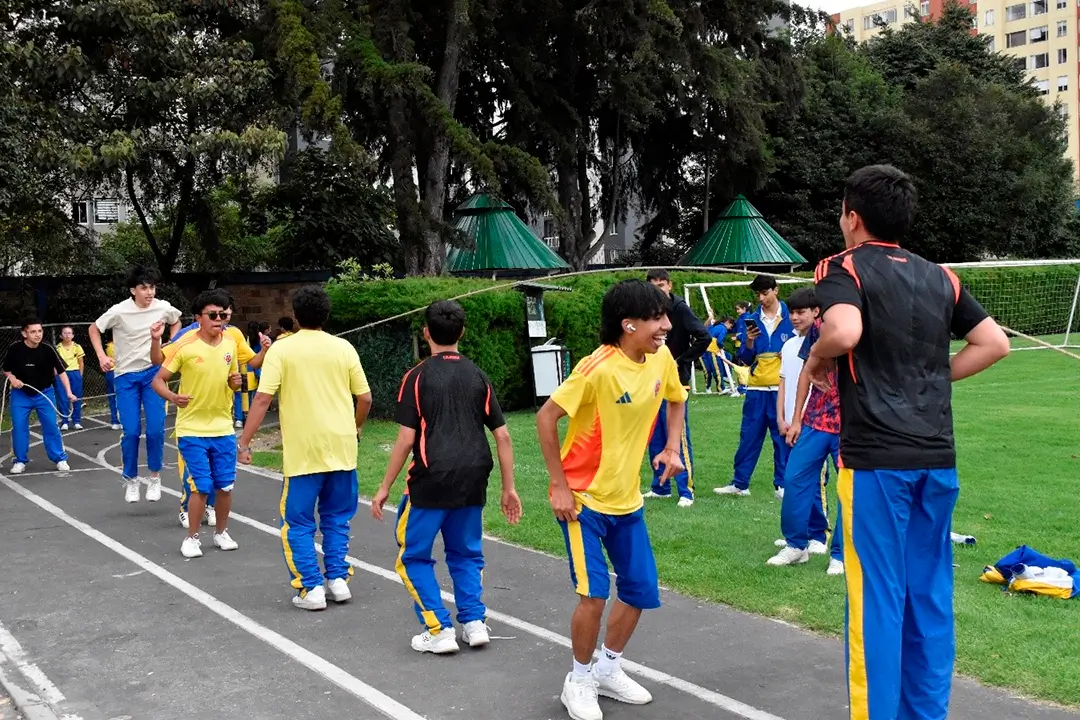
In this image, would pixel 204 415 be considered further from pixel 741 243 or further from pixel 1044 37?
pixel 1044 37

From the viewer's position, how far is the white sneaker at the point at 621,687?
17.3ft

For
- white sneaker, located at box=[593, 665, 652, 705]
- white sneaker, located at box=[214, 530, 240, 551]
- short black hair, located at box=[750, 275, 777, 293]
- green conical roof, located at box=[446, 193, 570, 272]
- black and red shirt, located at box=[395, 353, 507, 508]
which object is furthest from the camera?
green conical roof, located at box=[446, 193, 570, 272]

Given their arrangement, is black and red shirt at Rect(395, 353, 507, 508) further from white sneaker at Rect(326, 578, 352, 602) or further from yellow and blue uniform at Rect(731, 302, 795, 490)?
yellow and blue uniform at Rect(731, 302, 795, 490)

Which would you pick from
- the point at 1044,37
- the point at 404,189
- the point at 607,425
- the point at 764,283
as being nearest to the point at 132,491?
A: the point at 764,283

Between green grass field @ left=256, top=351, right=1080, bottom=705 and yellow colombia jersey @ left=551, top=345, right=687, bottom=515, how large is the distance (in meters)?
1.92

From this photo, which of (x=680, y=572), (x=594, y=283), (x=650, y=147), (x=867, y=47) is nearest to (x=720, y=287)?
(x=594, y=283)

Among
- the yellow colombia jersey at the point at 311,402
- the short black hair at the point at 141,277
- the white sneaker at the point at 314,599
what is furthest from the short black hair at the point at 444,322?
the short black hair at the point at 141,277

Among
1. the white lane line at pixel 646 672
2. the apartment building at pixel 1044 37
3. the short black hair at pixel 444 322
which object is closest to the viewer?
the white lane line at pixel 646 672

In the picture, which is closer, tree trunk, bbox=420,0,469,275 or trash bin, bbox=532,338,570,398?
trash bin, bbox=532,338,570,398

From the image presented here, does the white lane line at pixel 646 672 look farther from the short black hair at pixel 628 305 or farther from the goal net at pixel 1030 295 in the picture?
the goal net at pixel 1030 295

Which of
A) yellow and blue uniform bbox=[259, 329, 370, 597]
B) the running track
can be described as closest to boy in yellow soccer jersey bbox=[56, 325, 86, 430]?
the running track

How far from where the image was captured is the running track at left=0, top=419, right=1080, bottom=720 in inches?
211

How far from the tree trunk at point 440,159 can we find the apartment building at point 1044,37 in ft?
240

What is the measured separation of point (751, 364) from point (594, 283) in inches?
451
